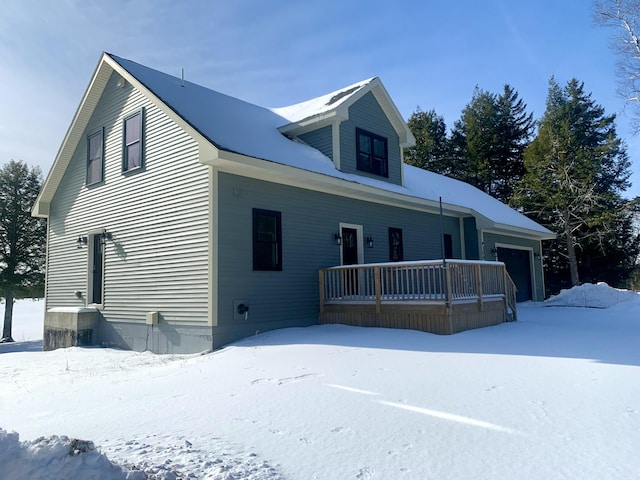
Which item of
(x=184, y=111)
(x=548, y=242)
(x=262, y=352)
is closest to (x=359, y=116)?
(x=184, y=111)

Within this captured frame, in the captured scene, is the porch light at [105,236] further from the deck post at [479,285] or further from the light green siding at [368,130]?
the deck post at [479,285]

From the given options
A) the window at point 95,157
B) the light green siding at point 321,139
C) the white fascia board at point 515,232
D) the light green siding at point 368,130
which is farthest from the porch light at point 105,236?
the white fascia board at point 515,232

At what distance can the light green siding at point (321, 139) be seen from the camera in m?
12.0

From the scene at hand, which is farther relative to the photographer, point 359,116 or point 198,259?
point 359,116

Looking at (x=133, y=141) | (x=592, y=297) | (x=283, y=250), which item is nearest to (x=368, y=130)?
(x=283, y=250)

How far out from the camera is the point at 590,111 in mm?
29516

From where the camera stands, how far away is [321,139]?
1221cm

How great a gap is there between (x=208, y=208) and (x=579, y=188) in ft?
78.5

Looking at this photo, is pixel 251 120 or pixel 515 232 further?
pixel 515 232

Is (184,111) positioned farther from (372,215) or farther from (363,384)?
(363,384)

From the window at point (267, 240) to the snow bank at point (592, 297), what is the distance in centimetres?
1247

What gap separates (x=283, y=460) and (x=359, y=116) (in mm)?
10866

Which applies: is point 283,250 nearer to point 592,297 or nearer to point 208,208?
point 208,208

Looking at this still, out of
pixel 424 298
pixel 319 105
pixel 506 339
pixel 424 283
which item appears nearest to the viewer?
pixel 506 339
